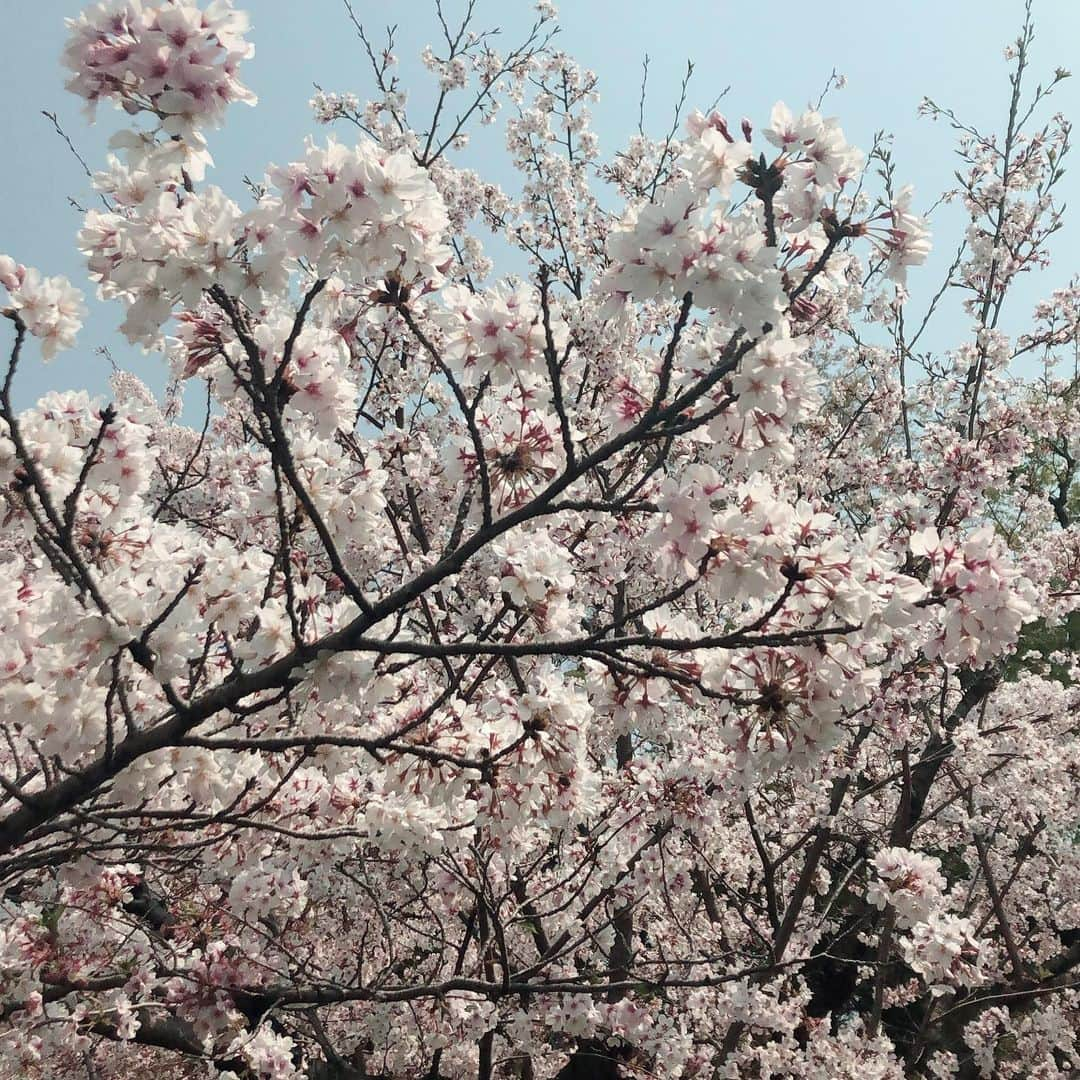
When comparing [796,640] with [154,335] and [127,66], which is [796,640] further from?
[127,66]

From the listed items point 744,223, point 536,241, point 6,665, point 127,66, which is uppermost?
point 536,241

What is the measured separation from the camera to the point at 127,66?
170cm

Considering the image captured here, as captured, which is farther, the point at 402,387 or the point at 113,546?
the point at 402,387

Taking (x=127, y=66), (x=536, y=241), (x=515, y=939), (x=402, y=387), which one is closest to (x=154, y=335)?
(x=127, y=66)

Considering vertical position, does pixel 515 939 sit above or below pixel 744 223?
below

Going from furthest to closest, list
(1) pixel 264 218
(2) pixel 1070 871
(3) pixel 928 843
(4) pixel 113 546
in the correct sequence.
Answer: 1. (3) pixel 928 843
2. (2) pixel 1070 871
3. (4) pixel 113 546
4. (1) pixel 264 218

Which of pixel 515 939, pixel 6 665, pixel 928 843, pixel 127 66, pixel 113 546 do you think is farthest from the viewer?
pixel 928 843

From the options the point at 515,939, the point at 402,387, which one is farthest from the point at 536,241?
the point at 515,939

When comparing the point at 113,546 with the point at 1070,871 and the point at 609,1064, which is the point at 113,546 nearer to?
the point at 609,1064

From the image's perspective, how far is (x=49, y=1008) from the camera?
4363mm

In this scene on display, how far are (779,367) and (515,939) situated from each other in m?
6.42

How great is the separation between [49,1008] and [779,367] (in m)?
Answer: 5.15

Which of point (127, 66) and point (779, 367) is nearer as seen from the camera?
point (127, 66)

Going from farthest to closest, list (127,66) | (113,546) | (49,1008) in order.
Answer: (49,1008) → (113,546) → (127,66)
